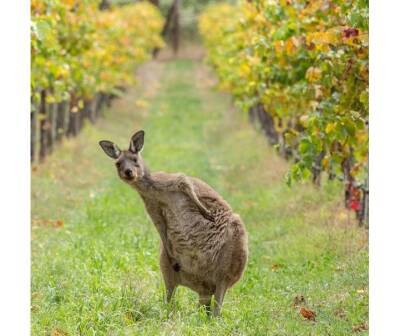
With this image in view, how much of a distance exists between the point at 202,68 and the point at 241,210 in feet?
122

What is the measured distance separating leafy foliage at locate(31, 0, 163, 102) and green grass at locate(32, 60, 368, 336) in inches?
71.9

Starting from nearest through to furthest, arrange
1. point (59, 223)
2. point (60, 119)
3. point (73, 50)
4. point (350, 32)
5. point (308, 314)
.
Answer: point (308, 314) → point (350, 32) → point (59, 223) → point (73, 50) → point (60, 119)

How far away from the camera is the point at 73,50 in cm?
1628

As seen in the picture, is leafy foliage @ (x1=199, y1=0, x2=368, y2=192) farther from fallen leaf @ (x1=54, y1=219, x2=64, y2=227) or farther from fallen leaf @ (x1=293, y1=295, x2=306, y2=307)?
fallen leaf @ (x1=54, y1=219, x2=64, y2=227)

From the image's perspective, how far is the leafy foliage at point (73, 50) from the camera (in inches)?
447

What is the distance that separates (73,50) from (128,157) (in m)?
9.60

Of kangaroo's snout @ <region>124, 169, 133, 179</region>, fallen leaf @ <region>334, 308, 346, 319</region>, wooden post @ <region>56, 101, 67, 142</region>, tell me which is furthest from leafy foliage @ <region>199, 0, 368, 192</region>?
wooden post @ <region>56, 101, 67, 142</region>

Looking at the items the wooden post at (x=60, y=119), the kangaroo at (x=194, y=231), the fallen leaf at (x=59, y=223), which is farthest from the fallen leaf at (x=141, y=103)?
the kangaroo at (x=194, y=231)

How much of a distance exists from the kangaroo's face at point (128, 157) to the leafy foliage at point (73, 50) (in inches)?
99.2

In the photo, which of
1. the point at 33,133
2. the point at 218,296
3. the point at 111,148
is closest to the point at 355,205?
the point at 218,296

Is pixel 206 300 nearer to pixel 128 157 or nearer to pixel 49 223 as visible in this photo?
pixel 128 157
